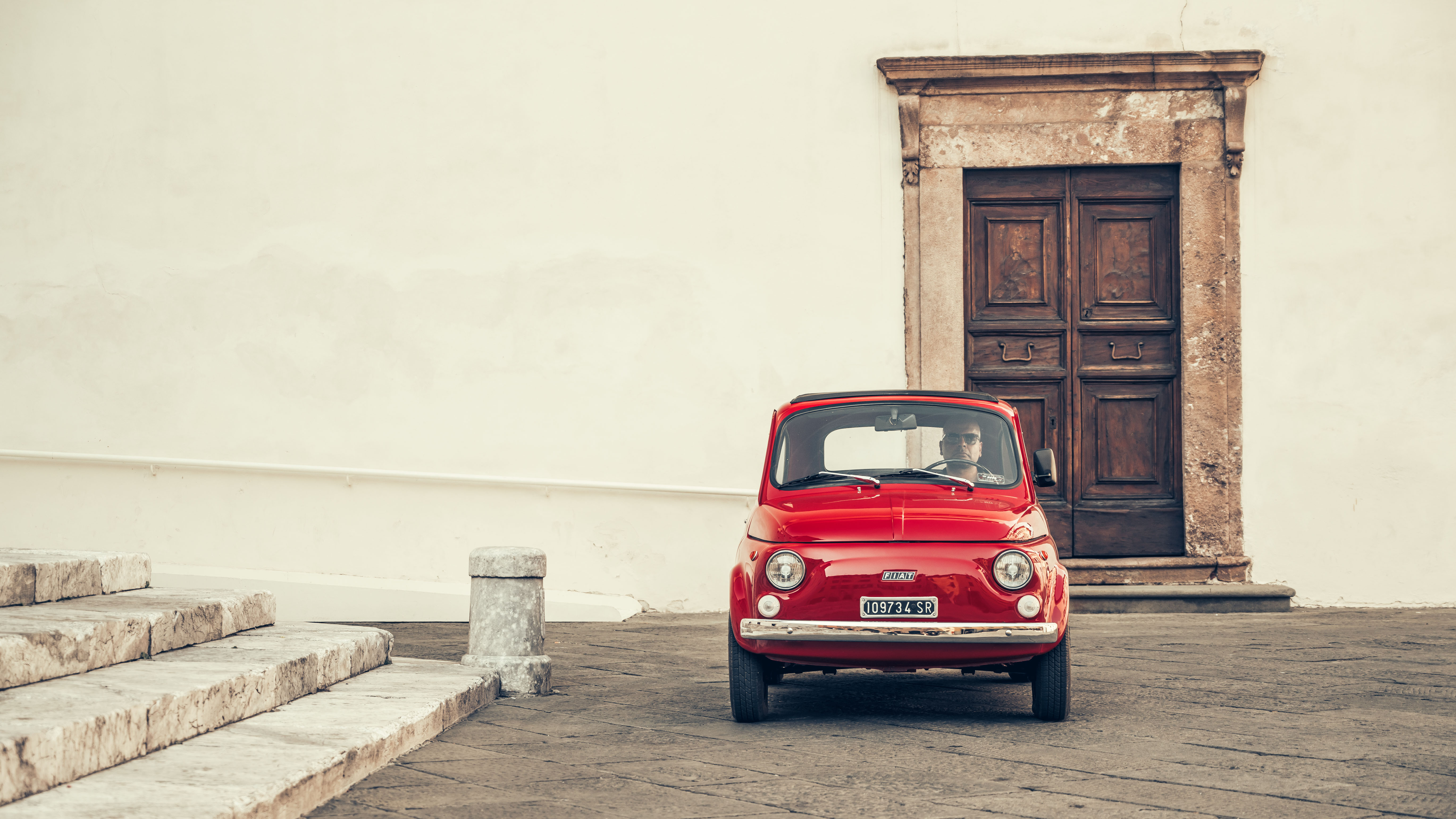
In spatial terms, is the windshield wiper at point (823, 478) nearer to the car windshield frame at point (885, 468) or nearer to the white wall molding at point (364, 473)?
the car windshield frame at point (885, 468)

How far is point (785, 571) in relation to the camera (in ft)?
15.7

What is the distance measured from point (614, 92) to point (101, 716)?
6509 millimetres

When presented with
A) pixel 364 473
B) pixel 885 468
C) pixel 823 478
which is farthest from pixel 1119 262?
pixel 364 473

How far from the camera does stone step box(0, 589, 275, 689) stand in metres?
3.85

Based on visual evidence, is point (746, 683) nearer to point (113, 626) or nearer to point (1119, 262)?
point (113, 626)

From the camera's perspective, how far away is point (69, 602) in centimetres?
497

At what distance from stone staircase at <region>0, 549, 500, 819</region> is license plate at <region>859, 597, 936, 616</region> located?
5.58 ft

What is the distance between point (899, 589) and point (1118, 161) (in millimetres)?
5433

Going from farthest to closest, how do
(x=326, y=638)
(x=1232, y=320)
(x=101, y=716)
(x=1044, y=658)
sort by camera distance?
1. (x=1232, y=320)
2. (x=326, y=638)
3. (x=1044, y=658)
4. (x=101, y=716)

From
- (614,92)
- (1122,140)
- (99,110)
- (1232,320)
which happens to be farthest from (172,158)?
(1232,320)

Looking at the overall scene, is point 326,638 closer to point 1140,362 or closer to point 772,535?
point 772,535

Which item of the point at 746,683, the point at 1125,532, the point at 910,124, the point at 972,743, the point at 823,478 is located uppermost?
the point at 910,124

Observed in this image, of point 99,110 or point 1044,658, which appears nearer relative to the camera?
point 1044,658

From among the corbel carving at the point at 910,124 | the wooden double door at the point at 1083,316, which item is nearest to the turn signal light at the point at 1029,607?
the wooden double door at the point at 1083,316
